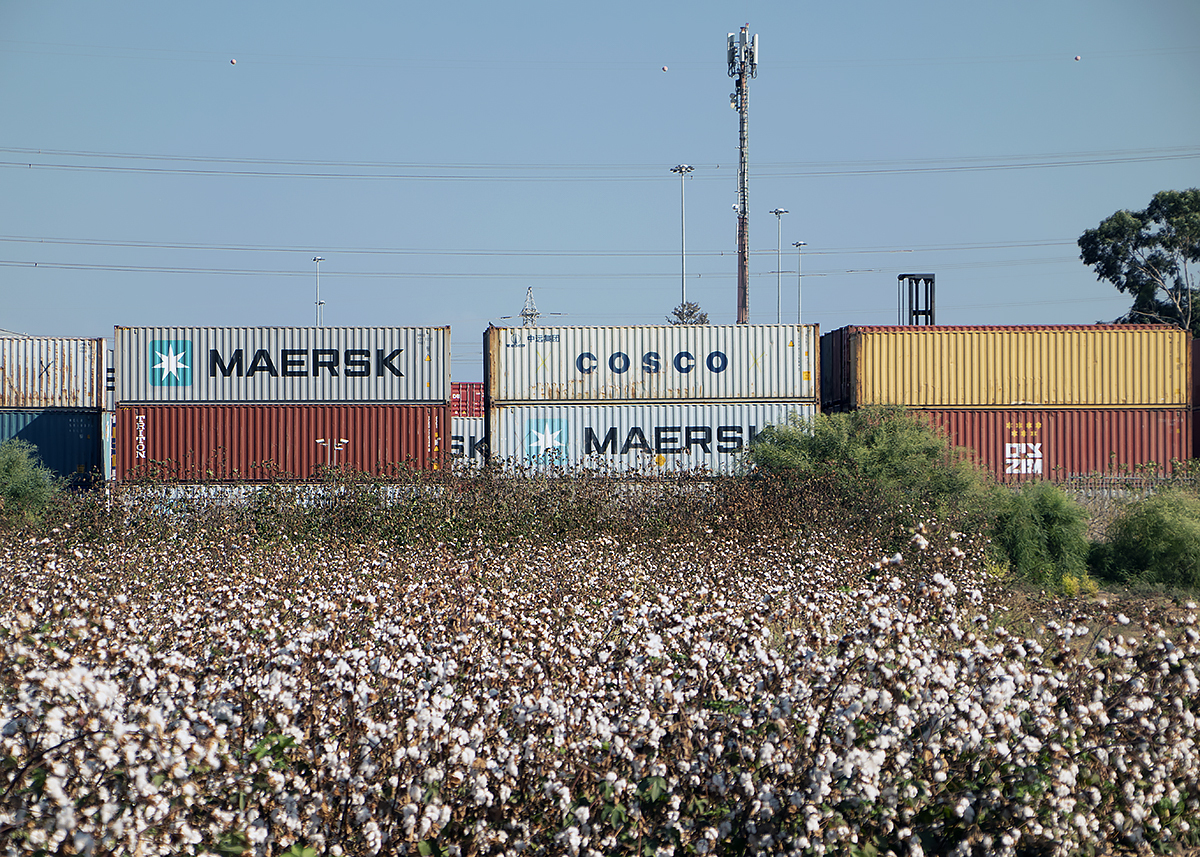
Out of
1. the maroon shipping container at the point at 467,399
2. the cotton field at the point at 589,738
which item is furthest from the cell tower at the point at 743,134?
the cotton field at the point at 589,738

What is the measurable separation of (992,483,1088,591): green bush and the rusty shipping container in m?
10.9

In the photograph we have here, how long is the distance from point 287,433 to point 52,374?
22.9ft

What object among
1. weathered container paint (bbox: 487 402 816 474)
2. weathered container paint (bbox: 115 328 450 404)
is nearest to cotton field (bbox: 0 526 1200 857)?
weathered container paint (bbox: 487 402 816 474)

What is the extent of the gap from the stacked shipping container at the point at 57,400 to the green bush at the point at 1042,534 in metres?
22.0

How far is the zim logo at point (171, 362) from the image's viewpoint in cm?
2462

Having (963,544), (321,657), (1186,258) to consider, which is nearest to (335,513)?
(963,544)

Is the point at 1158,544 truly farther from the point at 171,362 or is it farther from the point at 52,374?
the point at 52,374

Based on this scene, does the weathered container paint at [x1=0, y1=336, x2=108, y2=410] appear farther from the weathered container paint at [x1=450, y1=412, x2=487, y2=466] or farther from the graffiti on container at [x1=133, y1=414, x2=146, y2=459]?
the weathered container paint at [x1=450, y1=412, x2=487, y2=466]

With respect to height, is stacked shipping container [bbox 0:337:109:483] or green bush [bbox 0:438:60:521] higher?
stacked shipping container [bbox 0:337:109:483]

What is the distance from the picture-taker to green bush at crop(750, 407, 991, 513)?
15.5 metres

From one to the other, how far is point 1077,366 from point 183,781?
26648mm

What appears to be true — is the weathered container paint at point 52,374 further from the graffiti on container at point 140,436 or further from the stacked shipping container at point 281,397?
the graffiti on container at point 140,436

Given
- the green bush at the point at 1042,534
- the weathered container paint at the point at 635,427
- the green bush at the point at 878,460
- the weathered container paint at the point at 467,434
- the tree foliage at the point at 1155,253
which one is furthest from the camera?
the tree foliage at the point at 1155,253

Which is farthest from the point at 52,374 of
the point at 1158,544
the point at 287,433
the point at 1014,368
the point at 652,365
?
the point at 1158,544
